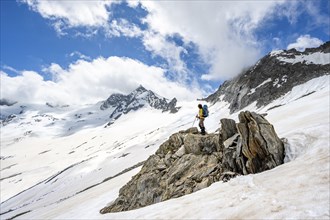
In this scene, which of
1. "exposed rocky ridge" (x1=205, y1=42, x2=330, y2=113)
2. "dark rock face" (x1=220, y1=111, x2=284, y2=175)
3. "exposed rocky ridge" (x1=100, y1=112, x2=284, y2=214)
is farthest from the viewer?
"exposed rocky ridge" (x1=205, y1=42, x2=330, y2=113)

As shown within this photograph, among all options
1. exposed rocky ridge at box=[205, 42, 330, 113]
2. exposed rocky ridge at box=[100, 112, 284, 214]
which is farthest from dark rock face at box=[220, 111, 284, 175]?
exposed rocky ridge at box=[205, 42, 330, 113]

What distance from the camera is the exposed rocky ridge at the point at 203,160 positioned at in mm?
20344

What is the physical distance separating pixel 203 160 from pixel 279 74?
335 feet

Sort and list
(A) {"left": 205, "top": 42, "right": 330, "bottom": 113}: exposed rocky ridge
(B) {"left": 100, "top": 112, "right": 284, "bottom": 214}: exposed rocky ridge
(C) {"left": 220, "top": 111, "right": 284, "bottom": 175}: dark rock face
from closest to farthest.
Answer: (C) {"left": 220, "top": 111, "right": 284, "bottom": 175}: dark rock face
(B) {"left": 100, "top": 112, "right": 284, "bottom": 214}: exposed rocky ridge
(A) {"left": 205, "top": 42, "right": 330, "bottom": 113}: exposed rocky ridge

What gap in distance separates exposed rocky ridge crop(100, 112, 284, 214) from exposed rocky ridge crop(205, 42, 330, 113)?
77.3 meters

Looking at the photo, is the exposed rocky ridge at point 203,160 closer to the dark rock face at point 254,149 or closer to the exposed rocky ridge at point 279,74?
the dark rock face at point 254,149

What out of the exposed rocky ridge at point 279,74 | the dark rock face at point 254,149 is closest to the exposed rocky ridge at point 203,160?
the dark rock face at point 254,149

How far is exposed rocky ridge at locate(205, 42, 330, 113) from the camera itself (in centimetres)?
10188

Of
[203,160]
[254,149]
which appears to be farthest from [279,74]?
[254,149]

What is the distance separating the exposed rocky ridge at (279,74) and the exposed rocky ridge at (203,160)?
254 feet

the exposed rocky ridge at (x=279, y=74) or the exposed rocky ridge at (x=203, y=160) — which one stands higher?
the exposed rocky ridge at (x=279, y=74)

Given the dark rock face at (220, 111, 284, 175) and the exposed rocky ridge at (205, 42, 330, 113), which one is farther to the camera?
the exposed rocky ridge at (205, 42, 330, 113)

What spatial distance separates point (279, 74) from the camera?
118312 millimetres

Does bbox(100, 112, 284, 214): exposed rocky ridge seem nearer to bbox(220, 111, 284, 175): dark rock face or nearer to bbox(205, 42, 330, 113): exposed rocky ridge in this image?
bbox(220, 111, 284, 175): dark rock face
